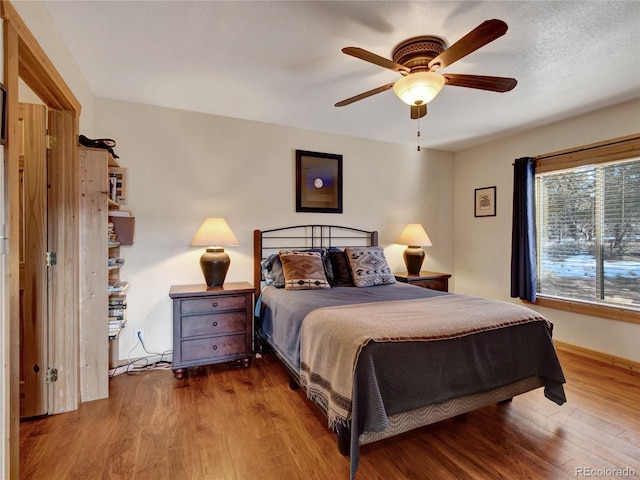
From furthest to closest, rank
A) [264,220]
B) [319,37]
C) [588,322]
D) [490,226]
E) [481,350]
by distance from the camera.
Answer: [490,226] < [264,220] < [588,322] < [319,37] < [481,350]

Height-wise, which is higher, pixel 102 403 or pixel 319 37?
pixel 319 37

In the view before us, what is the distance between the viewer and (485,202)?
13.6 feet

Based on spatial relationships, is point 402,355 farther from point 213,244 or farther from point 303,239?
point 303,239

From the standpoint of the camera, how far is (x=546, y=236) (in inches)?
140

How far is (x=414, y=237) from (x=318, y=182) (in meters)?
1.37

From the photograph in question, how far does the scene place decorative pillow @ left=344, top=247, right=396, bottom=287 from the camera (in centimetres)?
315

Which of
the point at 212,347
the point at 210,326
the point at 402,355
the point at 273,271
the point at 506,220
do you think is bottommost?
the point at 212,347

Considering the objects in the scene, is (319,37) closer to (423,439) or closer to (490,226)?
(423,439)

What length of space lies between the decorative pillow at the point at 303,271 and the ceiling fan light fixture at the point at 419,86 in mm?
1682

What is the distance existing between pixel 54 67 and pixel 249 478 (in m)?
2.50

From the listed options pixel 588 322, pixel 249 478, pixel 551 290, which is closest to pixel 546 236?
pixel 551 290

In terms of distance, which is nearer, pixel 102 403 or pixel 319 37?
pixel 319 37

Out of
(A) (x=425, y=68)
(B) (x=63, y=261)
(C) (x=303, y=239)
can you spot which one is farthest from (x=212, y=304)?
(A) (x=425, y=68)

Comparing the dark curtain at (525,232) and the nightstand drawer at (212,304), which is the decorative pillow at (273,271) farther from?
the dark curtain at (525,232)
